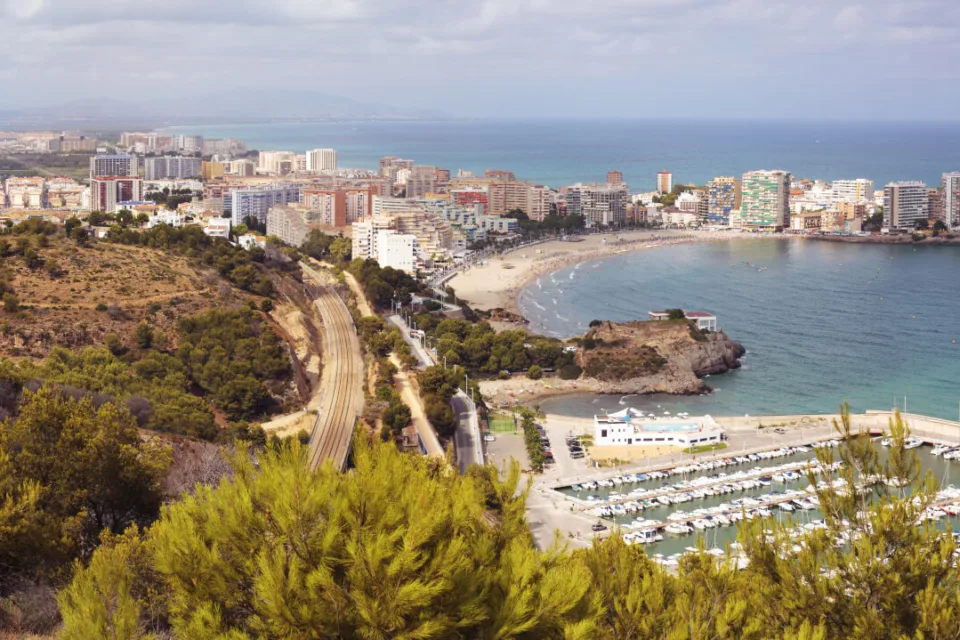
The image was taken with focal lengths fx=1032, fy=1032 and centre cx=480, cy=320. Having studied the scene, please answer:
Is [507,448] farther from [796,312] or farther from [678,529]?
[796,312]

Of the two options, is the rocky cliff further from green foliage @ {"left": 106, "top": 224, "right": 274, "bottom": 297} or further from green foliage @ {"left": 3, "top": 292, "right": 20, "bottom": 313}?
green foliage @ {"left": 3, "top": 292, "right": 20, "bottom": 313}

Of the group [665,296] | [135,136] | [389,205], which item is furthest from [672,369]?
[135,136]

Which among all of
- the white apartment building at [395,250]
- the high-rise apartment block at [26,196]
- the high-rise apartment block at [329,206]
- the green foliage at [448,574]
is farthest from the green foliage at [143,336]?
the high-rise apartment block at [26,196]

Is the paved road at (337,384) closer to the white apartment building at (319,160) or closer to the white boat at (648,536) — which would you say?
the white boat at (648,536)

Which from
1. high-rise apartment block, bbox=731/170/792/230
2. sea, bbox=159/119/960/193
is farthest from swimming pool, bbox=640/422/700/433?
sea, bbox=159/119/960/193

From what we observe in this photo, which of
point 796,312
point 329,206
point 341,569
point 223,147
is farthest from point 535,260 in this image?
point 223,147

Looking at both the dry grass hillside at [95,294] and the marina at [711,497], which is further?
the dry grass hillside at [95,294]

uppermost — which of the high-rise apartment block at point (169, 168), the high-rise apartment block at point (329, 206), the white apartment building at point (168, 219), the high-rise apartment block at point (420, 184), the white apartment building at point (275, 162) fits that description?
the white apartment building at point (275, 162)
